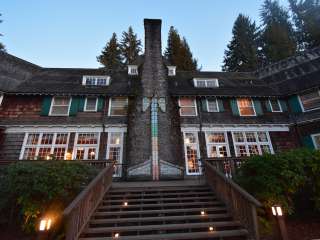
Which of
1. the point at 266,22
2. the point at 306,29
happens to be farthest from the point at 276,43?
the point at 266,22

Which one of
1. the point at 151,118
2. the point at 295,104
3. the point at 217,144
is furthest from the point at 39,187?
the point at 295,104

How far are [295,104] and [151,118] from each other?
449 inches

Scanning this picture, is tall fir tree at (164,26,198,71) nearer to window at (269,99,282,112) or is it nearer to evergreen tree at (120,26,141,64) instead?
evergreen tree at (120,26,141,64)

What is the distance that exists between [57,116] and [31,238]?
8.56 m

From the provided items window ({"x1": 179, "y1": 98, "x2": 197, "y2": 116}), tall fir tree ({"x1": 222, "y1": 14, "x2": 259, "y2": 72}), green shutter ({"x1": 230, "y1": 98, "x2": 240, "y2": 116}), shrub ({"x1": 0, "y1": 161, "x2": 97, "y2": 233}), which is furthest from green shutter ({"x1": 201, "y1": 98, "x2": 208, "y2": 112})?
tall fir tree ({"x1": 222, "y1": 14, "x2": 259, "y2": 72})

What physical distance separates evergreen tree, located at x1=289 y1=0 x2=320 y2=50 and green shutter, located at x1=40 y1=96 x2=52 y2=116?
114 feet

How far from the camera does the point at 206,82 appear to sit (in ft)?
52.3

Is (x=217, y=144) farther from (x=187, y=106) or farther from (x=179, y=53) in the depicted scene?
→ (x=179, y=53)

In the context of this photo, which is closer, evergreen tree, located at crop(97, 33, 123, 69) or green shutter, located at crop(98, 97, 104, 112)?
green shutter, located at crop(98, 97, 104, 112)

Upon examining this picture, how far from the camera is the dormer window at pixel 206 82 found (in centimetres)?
1575

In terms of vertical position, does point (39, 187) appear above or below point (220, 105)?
below

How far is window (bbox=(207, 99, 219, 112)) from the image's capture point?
1404 cm

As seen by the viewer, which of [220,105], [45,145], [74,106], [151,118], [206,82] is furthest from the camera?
[206,82]

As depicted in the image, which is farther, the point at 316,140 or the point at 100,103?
the point at 100,103
